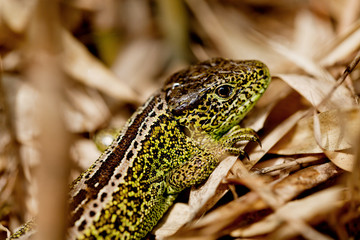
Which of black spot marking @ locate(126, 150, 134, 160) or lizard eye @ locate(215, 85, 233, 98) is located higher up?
lizard eye @ locate(215, 85, 233, 98)

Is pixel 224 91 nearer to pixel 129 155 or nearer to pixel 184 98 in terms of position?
pixel 184 98

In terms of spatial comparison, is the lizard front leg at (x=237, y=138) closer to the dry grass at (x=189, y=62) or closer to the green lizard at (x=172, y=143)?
the green lizard at (x=172, y=143)

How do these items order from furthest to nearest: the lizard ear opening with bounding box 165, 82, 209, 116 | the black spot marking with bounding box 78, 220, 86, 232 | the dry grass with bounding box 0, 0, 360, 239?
the lizard ear opening with bounding box 165, 82, 209, 116 < the black spot marking with bounding box 78, 220, 86, 232 < the dry grass with bounding box 0, 0, 360, 239

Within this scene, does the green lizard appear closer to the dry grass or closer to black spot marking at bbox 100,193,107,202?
black spot marking at bbox 100,193,107,202

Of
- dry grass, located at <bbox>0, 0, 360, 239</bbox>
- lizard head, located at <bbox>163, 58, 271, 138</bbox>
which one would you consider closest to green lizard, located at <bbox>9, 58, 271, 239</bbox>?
lizard head, located at <bbox>163, 58, 271, 138</bbox>

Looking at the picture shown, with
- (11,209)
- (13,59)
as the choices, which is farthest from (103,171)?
(13,59)

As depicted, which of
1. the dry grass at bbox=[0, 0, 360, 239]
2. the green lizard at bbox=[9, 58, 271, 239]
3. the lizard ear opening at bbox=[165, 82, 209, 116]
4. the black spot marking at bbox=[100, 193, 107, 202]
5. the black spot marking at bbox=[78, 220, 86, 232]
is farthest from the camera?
the lizard ear opening at bbox=[165, 82, 209, 116]

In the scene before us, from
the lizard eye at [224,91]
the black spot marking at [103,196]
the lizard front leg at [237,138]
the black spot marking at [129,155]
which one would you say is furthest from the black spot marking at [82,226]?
the lizard eye at [224,91]

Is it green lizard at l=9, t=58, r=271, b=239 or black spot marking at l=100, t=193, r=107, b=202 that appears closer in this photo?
black spot marking at l=100, t=193, r=107, b=202

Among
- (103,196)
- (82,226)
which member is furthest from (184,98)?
(82,226)
